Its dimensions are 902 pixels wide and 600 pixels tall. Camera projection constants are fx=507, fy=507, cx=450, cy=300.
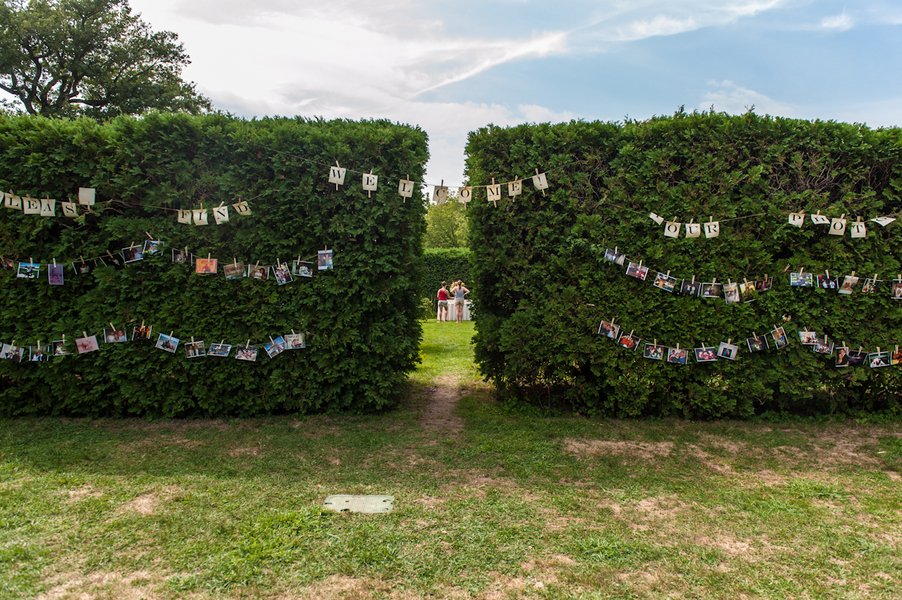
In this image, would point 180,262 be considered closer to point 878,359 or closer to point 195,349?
point 195,349

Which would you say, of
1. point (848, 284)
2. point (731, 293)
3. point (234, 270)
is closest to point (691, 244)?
point (731, 293)

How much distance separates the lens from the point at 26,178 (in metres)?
4.92

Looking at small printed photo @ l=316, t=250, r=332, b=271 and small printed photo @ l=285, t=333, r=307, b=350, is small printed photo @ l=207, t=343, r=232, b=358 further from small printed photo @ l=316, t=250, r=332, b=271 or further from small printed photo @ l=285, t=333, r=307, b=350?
small printed photo @ l=316, t=250, r=332, b=271

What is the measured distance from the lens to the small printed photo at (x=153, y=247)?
16.4ft

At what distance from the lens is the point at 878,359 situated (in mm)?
5336

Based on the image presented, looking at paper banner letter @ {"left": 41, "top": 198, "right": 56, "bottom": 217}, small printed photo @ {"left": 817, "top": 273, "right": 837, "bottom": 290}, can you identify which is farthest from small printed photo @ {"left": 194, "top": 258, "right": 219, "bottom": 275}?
small printed photo @ {"left": 817, "top": 273, "right": 837, "bottom": 290}

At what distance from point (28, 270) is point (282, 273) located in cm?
243

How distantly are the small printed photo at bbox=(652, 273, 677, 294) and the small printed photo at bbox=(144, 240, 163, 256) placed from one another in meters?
4.98

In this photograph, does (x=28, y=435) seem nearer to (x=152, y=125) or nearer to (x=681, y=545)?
(x=152, y=125)

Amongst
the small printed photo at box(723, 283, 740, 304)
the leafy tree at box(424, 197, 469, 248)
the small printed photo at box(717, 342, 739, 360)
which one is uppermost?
the leafy tree at box(424, 197, 469, 248)

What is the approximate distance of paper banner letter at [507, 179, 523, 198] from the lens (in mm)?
5230

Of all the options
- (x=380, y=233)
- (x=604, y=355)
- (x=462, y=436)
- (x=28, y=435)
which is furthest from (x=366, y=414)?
(x=28, y=435)

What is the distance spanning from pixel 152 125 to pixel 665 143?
5.09 metres

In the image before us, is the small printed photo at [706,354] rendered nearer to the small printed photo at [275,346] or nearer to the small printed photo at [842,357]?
the small printed photo at [842,357]
